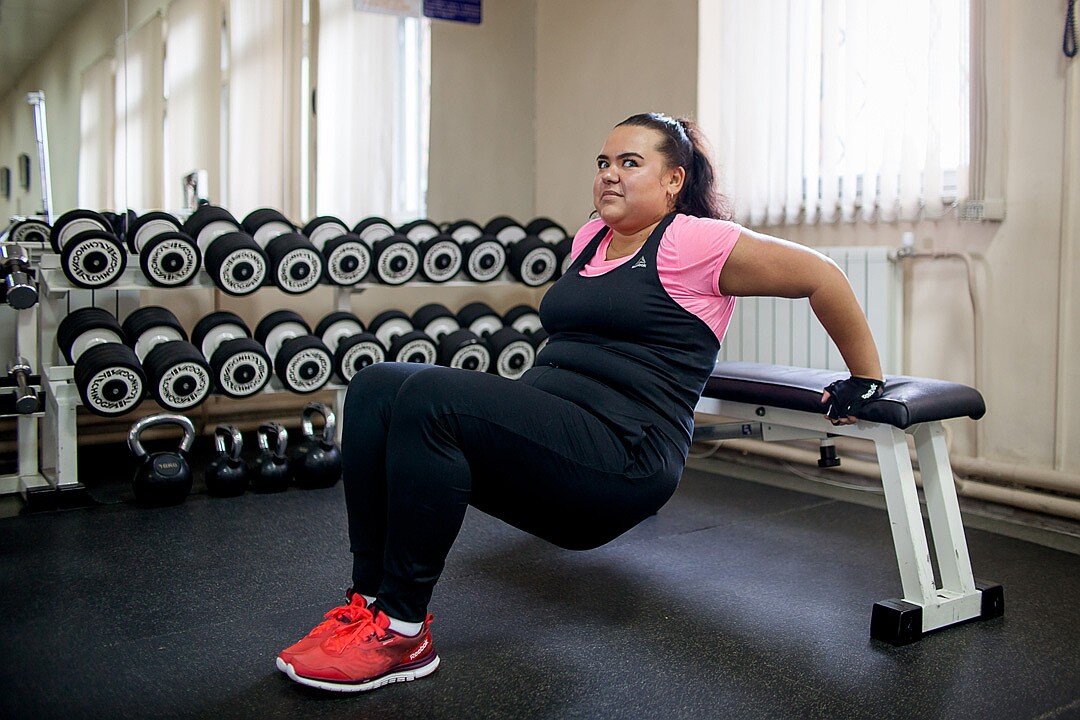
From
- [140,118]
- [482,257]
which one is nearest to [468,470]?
[482,257]

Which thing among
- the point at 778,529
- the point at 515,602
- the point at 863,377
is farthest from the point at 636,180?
the point at 778,529

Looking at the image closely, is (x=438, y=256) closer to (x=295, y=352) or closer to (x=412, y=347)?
(x=412, y=347)

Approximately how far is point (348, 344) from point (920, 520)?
2128mm

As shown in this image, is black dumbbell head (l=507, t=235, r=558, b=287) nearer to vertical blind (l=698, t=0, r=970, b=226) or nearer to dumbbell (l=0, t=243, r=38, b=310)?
vertical blind (l=698, t=0, r=970, b=226)

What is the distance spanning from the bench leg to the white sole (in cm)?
85

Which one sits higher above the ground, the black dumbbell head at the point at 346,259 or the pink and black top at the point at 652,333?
the black dumbbell head at the point at 346,259

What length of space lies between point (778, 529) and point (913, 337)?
0.78 meters

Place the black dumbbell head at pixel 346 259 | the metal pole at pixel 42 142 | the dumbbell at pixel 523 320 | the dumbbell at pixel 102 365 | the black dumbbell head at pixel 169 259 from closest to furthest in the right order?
the dumbbell at pixel 102 365
the black dumbbell head at pixel 169 259
the black dumbbell head at pixel 346 259
the metal pole at pixel 42 142
the dumbbell at pixel 523 320

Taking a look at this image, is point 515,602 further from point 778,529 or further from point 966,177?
point 966,177

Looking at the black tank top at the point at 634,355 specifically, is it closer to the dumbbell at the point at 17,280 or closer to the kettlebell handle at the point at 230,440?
the kettlebell handle at the point at 230,440

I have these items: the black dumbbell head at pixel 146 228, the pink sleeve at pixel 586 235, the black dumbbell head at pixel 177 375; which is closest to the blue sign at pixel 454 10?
the black dumbbell head at pixel 146 228

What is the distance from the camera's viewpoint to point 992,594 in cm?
187

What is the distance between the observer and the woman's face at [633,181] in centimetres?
162

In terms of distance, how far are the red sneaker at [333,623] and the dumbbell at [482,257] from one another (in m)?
2.26
